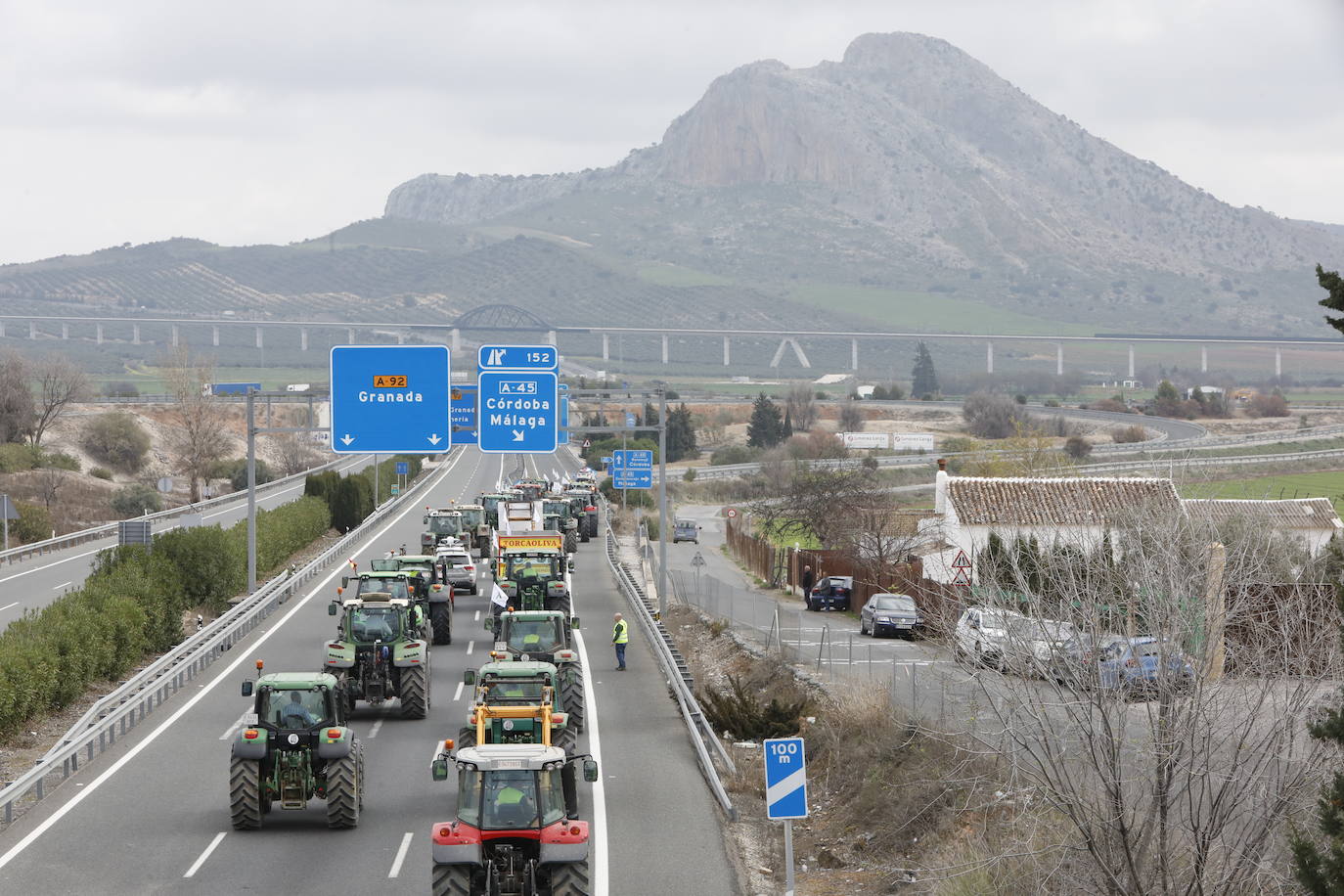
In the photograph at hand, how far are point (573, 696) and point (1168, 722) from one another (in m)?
13.7

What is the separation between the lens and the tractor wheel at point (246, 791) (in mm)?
21047

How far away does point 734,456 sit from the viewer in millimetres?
133125

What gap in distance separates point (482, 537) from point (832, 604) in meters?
15.0

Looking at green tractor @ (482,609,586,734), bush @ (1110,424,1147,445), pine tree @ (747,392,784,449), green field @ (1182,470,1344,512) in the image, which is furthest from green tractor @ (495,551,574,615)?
bush @ (1110,424,1147,445)

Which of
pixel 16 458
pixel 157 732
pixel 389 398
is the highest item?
pixel 389 398

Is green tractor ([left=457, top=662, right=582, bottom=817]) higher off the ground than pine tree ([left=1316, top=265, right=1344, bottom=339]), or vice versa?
pine tree ([left=1316, top=265, right=1344, bottom=339])

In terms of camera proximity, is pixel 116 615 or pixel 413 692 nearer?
pixel 413 692

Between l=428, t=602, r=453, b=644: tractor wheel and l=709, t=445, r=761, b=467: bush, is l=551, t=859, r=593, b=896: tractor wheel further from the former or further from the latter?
l=709, t=445, r=761, b=467: bush

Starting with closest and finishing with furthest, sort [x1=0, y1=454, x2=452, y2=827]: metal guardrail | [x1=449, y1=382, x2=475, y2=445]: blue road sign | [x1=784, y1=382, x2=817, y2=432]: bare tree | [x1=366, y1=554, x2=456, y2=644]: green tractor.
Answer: [x1=0, y1=454, x2=452, y2=827]: metal guardrail, [x1=366, y1=554, x2=456, y2=644]: green tractor, [x1=449, y1=382, x2=475, y2=445]: blue road sign, [x1=784, y1=382, x2=817, y2=432]: bare tree

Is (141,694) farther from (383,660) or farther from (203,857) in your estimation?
(203,857)

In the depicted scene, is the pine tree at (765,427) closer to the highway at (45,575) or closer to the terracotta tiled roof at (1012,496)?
the highway at (45,575)

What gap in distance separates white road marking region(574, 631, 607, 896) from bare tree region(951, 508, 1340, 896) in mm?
5219

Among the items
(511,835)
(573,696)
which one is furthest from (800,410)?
(511,835)

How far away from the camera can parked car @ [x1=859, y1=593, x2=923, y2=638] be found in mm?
44094
